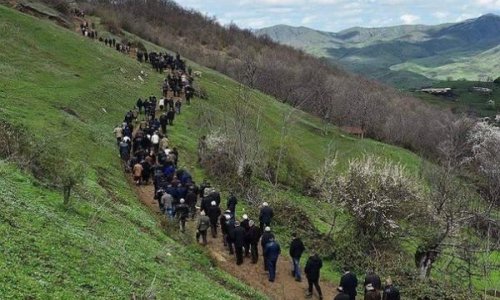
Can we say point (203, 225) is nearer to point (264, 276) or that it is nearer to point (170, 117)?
point (264, 276)

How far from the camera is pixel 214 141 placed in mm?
43875

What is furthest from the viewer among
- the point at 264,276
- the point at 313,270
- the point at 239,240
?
the point at 264,276

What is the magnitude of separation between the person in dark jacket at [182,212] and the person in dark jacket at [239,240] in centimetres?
304

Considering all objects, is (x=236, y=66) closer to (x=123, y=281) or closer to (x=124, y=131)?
(x=124, y=131)

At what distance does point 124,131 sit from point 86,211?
17.3 metres

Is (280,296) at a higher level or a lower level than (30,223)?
lower

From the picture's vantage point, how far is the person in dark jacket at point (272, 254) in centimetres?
2397

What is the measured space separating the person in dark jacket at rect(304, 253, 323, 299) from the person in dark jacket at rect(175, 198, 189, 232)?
21.9ft

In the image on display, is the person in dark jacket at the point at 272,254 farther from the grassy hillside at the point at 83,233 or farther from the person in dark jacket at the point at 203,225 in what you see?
the person in dark jacket at the point at 203,225

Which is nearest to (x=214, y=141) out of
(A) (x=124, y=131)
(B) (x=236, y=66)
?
(A) (x=124, y=131)

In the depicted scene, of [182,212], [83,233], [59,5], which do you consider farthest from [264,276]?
[59,5]

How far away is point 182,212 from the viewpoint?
88.5ft

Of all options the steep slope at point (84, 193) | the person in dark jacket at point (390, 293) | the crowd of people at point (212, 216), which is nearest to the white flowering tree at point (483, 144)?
the steep slope at point (84, 193)

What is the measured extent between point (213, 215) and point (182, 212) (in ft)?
4.85
